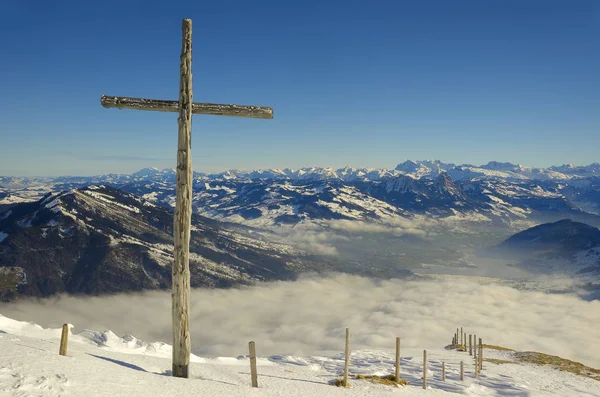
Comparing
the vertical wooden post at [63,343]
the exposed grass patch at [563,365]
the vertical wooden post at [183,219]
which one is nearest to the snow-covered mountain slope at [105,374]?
the vertical wooden post at [63,343]

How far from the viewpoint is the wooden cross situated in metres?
16.1

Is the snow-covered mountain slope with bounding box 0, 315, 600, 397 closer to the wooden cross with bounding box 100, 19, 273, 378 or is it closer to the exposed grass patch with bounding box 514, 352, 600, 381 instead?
the wooden cross with bounding box 100, 19, 273, 378

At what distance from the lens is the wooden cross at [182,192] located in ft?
52.9

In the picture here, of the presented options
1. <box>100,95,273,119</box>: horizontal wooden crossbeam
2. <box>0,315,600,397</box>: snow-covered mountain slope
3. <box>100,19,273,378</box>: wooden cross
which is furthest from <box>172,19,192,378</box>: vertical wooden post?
<box>0,315,600,397</box>: snow-covered mountain slope

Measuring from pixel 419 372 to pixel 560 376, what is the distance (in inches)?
1010

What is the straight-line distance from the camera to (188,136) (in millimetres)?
16328

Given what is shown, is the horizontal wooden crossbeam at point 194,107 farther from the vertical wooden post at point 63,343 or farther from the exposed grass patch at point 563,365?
the exposed grass patch at point 563,365

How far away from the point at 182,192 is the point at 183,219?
1162 millimetres

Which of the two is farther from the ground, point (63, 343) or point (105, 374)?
point (63, 343)

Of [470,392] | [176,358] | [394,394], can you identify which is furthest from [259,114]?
[470,392]

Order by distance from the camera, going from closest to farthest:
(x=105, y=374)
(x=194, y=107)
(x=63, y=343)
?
(x=105, y=374), (x=63, y=343), (x=194, y=107)

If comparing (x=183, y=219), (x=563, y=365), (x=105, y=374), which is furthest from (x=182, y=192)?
(x=563, y=365)

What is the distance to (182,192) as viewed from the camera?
1619 cm

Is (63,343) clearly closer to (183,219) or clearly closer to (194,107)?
(183,219)
